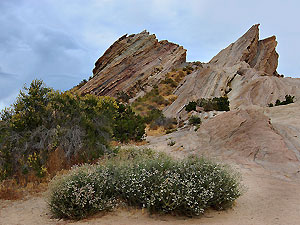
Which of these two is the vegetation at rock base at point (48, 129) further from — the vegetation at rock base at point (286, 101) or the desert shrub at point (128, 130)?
the vegetation at rock base at point (286, 101)

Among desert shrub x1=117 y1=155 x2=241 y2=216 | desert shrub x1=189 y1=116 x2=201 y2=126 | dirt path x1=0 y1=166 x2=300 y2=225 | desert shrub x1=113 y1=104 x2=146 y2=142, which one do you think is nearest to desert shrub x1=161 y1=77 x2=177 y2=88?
desert shrub x1=189 y1=116 x2=201 y2=126

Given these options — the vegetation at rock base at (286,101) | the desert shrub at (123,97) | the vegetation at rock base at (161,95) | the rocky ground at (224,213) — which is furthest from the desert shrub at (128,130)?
the desert shrub at (123,97)

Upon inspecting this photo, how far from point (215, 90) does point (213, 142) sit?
14675mm

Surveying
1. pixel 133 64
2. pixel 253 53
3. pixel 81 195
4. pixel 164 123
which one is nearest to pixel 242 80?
pixel 253 53

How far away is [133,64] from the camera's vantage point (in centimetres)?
3638

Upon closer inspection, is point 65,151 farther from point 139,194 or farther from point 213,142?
point 213,142

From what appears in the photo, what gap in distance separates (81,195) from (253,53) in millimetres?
34704

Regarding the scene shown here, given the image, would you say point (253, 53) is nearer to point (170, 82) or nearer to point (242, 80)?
point (242, 80)

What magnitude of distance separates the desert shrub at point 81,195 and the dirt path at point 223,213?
176 mm

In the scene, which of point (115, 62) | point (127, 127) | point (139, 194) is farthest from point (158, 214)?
point (115, 62)

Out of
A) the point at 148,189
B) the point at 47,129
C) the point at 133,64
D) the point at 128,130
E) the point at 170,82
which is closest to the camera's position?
the point at 148,189

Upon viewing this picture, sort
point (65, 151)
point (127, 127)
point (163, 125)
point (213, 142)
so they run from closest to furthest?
1. point (65, 151)
2. point (213, 142)
3. point (127, 127)
4. point (163, 125)

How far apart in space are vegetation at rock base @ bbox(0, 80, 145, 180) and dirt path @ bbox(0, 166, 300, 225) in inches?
53.7

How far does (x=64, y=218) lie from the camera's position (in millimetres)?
5281
